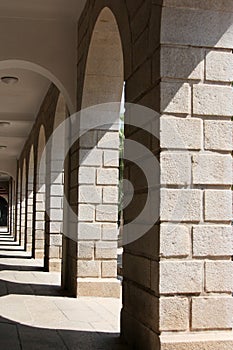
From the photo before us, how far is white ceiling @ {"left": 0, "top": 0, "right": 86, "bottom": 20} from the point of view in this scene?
17.6 feet

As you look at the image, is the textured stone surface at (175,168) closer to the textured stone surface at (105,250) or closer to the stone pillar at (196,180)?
the stone pillar at (196,180)

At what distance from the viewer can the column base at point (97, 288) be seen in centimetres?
540

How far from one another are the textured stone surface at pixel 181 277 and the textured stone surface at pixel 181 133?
2.01ft

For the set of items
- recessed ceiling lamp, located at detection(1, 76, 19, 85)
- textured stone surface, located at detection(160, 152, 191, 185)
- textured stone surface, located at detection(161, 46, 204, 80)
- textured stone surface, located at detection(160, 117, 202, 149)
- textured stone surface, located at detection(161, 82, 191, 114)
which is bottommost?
textured stone surface, located at detection(160, 152, 191, 185)

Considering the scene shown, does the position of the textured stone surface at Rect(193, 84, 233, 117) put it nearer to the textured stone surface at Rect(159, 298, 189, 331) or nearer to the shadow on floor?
the textured stone surface at Rect(159, 298, 189, 331)

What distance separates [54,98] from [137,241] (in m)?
4.79

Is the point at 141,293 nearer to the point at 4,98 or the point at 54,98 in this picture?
the point at 54,98

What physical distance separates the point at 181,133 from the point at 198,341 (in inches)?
42.1

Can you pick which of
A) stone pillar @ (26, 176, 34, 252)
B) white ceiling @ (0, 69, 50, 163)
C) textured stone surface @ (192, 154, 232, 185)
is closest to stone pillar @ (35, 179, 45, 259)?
white ceiling @ (0, 69, 50, 163)

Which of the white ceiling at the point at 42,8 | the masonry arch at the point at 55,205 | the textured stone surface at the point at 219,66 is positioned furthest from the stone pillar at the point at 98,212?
the textured stone surface at the point at 219,66

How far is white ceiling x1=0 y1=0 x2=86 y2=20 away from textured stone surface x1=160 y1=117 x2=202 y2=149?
2.80m

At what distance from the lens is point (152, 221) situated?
3029mm

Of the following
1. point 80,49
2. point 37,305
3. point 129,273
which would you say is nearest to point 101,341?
point 129,273

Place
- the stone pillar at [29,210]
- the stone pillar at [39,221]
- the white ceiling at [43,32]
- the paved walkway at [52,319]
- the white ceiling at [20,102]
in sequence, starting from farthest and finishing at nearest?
the stone pillar at [29,210] → the stone pillar at [39,221] → the white ceiling at [20,102] → the white ceiling at [43,32] → the paved walkway at [52,319]
